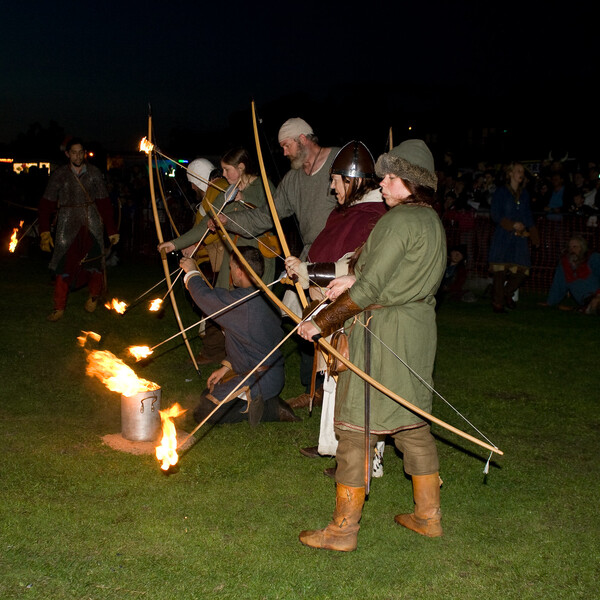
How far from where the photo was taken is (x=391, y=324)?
3.70 meters

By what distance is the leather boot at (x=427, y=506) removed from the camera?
387cm

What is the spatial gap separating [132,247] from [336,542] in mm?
15795

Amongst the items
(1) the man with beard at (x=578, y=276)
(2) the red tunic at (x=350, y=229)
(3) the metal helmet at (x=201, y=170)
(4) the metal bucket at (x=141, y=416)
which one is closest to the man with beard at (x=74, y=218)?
(3) the metal helmet at (x=201, y=170)

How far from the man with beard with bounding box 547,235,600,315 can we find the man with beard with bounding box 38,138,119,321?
682 cm

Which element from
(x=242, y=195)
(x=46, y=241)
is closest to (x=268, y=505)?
(x=242, y=195)

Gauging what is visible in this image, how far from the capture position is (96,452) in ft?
16.3

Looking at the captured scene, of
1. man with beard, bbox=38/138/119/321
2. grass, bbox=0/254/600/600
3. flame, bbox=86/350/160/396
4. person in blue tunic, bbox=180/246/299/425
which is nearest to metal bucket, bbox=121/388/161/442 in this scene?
flame, bbox=86/350/160/396

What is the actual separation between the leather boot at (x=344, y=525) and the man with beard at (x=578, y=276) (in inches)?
337

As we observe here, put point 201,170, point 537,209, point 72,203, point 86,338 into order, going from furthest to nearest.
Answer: point 537,209 < point 72,203 < point 86,338 < point 201,170

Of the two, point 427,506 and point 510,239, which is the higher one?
point 510,239

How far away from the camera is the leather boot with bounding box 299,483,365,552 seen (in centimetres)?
376

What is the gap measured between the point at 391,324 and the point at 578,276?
891 cm

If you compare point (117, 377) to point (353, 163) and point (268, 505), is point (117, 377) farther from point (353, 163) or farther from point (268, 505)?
point (353, 163)

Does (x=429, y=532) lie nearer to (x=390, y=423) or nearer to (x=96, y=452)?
(x=390, y=423)
